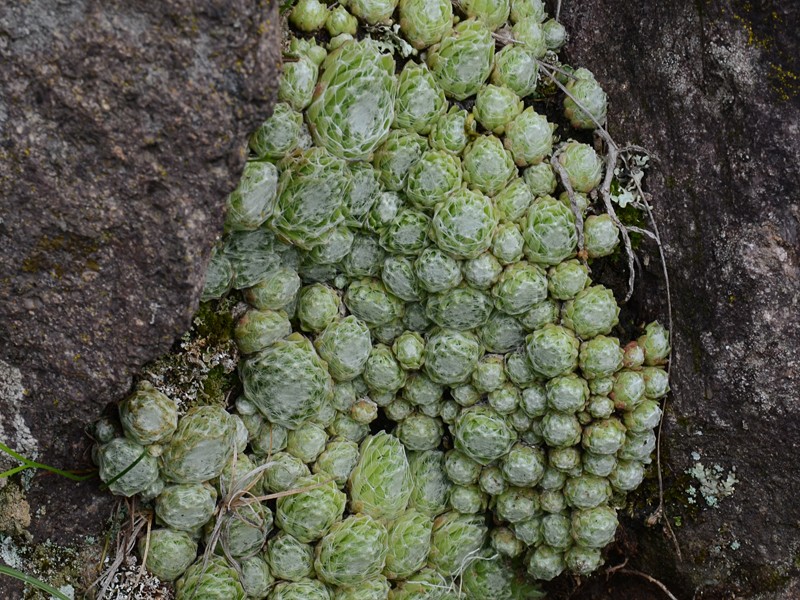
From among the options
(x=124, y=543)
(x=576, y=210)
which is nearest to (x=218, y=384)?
(x=124, y=543)

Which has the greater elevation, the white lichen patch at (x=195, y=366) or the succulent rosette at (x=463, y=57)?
the succulent rosette at (x=463, y=57)

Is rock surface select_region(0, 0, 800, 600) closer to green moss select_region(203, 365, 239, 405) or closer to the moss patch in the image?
the moss patch

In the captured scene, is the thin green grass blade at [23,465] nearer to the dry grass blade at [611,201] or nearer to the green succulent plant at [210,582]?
the green succulent plant at [210,582]

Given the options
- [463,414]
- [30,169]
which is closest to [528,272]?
[463,414]

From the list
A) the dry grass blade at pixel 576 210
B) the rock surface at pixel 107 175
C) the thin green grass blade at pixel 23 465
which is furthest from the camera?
the dry grass blade at pixel 576 210

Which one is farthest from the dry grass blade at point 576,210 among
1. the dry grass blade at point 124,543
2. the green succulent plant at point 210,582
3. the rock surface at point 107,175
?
the dry grass blade at point 124,543

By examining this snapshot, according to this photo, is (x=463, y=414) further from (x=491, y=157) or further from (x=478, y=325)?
(x=491, y=157)

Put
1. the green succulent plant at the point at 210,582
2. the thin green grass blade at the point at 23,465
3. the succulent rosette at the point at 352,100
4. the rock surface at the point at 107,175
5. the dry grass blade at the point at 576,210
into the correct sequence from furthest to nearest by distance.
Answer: the dry grass blade at the point at 576,210 → the green succulent plant at the point at 210,582 → the succulent rosette at the point at 352,100 → the thin green grass blade at the point at 23,465 → the rock surface at the point at 107,175

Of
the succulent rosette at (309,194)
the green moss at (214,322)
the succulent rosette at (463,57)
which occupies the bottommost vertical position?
the green moss at (214,322)

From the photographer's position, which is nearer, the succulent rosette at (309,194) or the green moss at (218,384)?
the succulent rosette at (309,194)
